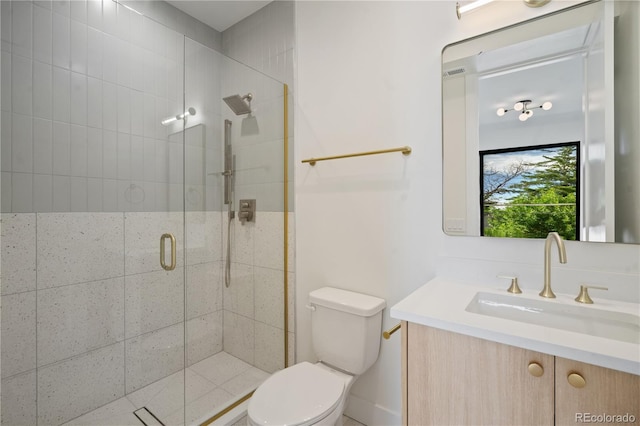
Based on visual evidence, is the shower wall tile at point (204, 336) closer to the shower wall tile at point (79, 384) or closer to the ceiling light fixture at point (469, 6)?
the shower wall tile at point (79, 384)

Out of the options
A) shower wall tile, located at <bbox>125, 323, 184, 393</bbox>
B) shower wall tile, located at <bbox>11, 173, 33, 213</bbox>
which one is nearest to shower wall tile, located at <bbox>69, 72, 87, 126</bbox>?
shower wall tile, located at <bbox>11, 173, 33, 213</bbox>

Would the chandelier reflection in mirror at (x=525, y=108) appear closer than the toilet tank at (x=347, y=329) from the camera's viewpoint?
Yes

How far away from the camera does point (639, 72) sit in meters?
0.98

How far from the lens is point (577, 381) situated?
71cm

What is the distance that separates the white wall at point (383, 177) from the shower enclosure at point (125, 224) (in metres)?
0.32

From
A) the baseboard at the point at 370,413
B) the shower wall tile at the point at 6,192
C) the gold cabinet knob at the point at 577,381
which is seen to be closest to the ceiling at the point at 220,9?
the shower wall tile at the point at 6,192

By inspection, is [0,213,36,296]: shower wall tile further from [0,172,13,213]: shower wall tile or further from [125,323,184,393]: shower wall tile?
[125,323,184,393]: shower wall tile

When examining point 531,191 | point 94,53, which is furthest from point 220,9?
point 531,191

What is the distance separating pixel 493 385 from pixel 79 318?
1849 mm

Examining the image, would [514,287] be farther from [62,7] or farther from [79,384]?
[62,7]

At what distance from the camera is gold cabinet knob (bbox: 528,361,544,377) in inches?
29.6

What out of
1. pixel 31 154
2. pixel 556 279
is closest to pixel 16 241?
pixel 31 154

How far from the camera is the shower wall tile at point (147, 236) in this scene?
1582mm

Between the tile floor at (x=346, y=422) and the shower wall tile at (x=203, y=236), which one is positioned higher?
the shower wall tile at (x=203, y=236)
